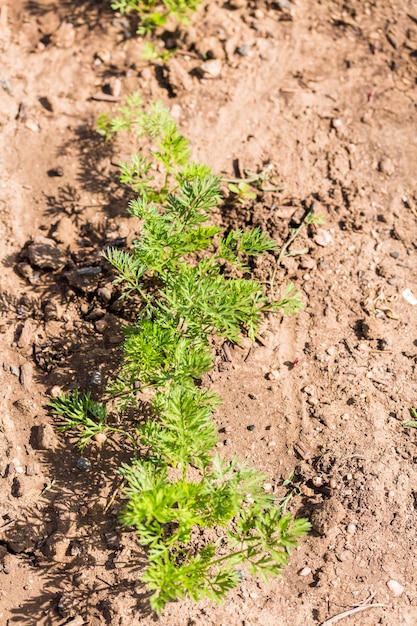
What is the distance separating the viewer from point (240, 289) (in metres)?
3.79

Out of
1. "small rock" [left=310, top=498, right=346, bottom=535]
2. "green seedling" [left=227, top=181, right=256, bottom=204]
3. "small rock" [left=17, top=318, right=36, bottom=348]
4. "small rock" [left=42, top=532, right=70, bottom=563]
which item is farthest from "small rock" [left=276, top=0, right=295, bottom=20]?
"small rock" [left=42, top=532, right=70, bottom=563]

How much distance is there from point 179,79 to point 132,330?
2311mm

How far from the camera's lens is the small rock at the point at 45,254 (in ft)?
14.4

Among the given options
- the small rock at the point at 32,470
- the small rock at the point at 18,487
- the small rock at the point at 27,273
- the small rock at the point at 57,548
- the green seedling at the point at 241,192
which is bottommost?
the small rock at the point at 57,548

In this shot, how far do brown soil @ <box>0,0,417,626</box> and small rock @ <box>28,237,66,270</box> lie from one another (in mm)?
15

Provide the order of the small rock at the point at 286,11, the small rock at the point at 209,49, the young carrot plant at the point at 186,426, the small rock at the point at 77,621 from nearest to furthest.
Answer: the young carrot plant at the point at 186,426 < the small rock at the point at 77,621 < the small rock at the point at 209,49 < the small rock at the point at 286,11

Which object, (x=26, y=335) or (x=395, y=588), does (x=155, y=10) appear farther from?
(x=395, y=588)

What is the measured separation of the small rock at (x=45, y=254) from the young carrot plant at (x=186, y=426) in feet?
1.72

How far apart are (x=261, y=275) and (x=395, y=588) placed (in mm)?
2143

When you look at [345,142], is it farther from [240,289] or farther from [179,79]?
[240,289]

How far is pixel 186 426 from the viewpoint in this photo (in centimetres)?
345

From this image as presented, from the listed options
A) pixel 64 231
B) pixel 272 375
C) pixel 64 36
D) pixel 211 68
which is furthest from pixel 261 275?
pixel 64 36

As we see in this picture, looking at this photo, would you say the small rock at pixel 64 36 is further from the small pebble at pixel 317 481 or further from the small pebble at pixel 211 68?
the small pebble at pixel 317 481

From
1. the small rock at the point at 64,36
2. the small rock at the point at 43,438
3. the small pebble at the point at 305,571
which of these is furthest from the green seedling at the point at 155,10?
the small pebble at the point at 305,571
